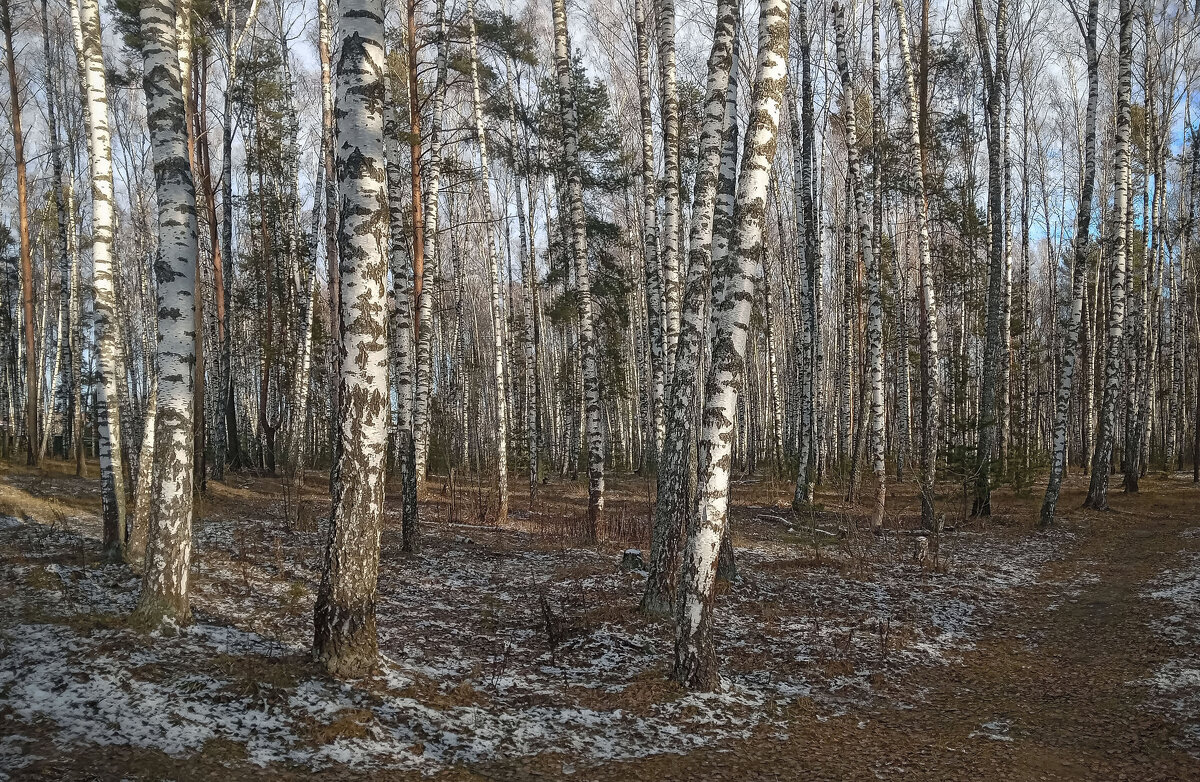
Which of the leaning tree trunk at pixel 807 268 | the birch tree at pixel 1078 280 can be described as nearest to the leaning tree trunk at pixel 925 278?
the leaning tree trunk at pixel 807 268

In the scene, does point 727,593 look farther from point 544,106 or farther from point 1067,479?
point 1067,479

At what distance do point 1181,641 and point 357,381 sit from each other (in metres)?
8.10

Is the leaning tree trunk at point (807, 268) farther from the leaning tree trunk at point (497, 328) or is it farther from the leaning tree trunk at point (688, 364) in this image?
the leaning tree trunk at point (688, 364)

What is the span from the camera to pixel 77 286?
14.6 meters

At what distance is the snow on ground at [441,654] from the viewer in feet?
13.2

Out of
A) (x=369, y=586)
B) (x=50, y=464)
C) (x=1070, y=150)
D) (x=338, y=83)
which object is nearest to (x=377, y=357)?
(x=369, y=586)

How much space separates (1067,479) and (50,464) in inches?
1167

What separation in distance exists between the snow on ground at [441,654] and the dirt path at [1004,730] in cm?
24

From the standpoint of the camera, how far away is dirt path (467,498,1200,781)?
4.19 m

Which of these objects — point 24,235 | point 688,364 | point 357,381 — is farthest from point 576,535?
point 24,235

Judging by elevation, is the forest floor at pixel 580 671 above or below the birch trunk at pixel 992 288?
below

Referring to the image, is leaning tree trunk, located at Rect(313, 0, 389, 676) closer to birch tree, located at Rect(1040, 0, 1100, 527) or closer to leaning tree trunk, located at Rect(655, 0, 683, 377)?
leaning tree trunk, located at Rect(655, 0, 683, 377)

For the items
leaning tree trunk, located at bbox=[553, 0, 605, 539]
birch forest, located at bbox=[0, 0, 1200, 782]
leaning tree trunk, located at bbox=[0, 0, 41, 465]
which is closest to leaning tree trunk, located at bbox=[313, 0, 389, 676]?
birch forest, located at bbox=[0, 0, 1200, 782]

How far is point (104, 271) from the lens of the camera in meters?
6.71
